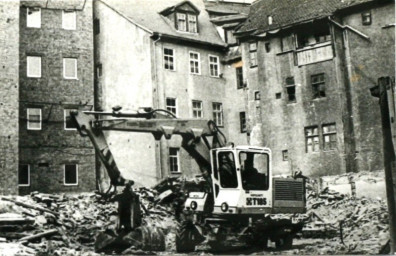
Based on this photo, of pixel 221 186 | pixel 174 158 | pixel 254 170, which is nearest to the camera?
pixel 221 186

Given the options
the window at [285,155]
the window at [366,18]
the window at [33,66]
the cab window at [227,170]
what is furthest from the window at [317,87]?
the window at [33,66]

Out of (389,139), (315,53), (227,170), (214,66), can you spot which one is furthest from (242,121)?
(389,139)

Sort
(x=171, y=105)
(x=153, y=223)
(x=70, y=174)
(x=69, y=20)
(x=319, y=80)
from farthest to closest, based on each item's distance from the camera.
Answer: (x=69, y=20) → (x=70, y=174) → (x=171, y=105) → (x=319, y=80) → (x=153, y=223)

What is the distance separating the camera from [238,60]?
11484 mm

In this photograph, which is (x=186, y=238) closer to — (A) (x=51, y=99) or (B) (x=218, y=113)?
(B) (x=218, y=113)

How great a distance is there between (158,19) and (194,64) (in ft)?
6.54

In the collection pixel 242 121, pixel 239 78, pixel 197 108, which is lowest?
pixel 242 121

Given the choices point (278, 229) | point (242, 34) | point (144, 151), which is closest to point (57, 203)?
point (144, 151)

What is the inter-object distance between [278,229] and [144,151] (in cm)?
325

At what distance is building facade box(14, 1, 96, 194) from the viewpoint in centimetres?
1141

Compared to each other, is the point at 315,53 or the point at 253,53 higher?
the point at 253,53

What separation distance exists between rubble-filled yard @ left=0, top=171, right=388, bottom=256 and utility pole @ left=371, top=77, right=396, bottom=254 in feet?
0.90

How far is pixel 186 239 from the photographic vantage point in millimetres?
8430

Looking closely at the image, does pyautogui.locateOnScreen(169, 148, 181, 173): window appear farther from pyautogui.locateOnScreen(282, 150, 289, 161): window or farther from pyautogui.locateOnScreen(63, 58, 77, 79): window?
pyautogui.locateOnScreen(63, 58, 77, 79): window
